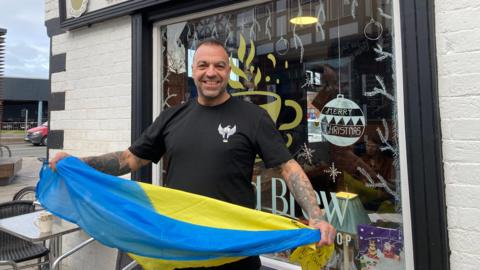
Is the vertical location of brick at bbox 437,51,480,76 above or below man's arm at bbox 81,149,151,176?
above

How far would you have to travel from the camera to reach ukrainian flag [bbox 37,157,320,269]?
155 cm

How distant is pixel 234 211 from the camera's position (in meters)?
1.64

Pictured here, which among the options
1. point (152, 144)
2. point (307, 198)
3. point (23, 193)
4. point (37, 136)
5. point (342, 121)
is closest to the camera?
point (307, 198)

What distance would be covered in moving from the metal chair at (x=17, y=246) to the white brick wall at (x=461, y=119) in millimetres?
3138

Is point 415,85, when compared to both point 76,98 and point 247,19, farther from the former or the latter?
point 76,98

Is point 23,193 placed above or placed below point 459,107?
below

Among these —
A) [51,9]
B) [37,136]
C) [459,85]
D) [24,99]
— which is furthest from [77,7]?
[24,99]

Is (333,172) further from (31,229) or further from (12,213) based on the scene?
(12,213)

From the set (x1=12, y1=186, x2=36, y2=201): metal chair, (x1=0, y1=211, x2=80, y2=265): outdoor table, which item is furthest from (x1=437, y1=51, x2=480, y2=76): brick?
(x1=12, y1=186, x2=36, y2=201): metal chair

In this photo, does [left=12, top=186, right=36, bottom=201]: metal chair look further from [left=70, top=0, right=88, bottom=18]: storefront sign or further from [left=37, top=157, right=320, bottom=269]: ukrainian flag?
[left=37, top=157, right=320, bottom=269]: ukrainian flag

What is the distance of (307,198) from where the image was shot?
1620 mm

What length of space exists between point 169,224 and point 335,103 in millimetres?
1349

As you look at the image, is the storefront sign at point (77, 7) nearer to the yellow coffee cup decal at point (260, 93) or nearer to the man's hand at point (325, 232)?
the yellow coffee cup decal at point (260, 93)

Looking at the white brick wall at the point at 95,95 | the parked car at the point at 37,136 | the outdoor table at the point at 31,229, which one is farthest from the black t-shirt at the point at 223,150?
the parked car at the point at 37,136
